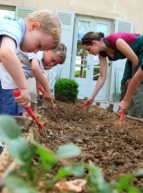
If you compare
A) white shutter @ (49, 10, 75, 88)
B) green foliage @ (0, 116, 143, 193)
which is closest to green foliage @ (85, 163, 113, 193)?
green foliage @ (0, 116, 143, 193)

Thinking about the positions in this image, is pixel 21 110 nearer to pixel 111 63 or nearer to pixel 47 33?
pixel 47 33

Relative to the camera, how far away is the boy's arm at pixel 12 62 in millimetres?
1038

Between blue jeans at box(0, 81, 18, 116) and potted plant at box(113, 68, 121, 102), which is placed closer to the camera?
blue jeans at box(0, 81, 18, 116)

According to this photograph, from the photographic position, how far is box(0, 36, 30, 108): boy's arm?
3.41 feet

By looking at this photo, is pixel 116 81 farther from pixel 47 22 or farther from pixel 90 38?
pixel 47 22

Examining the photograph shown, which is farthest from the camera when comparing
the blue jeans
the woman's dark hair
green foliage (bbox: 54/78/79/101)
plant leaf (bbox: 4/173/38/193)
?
green foliage (bbox: 54/78/79/101)

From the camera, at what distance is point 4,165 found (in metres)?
0.72

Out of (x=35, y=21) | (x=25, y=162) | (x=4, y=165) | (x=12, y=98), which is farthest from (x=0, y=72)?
(x=25, y=162)

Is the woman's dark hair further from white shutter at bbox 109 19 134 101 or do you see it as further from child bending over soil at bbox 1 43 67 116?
white shutter at bbox 109 19 134 101

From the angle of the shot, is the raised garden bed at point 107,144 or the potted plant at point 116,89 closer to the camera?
the raised garden bed at point 107,144

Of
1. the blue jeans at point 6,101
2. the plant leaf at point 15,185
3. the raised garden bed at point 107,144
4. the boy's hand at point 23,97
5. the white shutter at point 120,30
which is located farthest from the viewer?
the white shutter at point 120,30

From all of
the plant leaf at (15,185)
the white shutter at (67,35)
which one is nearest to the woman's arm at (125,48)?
the plant leaf at (15,185)

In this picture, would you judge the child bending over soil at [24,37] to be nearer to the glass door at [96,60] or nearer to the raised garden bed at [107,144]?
the raised garden bed at [107,144]

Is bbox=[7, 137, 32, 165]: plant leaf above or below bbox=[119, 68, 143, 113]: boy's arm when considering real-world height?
below
